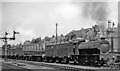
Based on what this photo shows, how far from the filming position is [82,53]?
30.0m

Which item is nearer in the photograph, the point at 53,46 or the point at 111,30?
the point at 53,46

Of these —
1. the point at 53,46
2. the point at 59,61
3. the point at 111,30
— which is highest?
the point at 111,30

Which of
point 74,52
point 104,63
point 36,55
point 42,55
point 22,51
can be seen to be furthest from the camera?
point 22,51

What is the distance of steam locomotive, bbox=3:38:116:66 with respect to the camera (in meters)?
25.9

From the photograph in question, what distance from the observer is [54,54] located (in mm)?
38094

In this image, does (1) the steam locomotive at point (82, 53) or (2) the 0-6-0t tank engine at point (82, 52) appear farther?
(2) the 0-6-0t tank engine at point (82, 52)

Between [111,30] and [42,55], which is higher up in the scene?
[111,30]

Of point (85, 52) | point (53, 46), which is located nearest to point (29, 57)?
point (53, 46)

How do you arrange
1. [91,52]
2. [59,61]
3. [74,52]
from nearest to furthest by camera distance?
[91,52] < [74,52] < [59,61]

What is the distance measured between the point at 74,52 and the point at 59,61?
19.9ft

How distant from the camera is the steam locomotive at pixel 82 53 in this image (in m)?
25.9

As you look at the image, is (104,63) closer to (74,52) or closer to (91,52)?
(91,52)

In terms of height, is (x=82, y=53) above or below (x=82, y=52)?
below

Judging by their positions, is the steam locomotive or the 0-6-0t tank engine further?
the 0-6-0t tank engine
